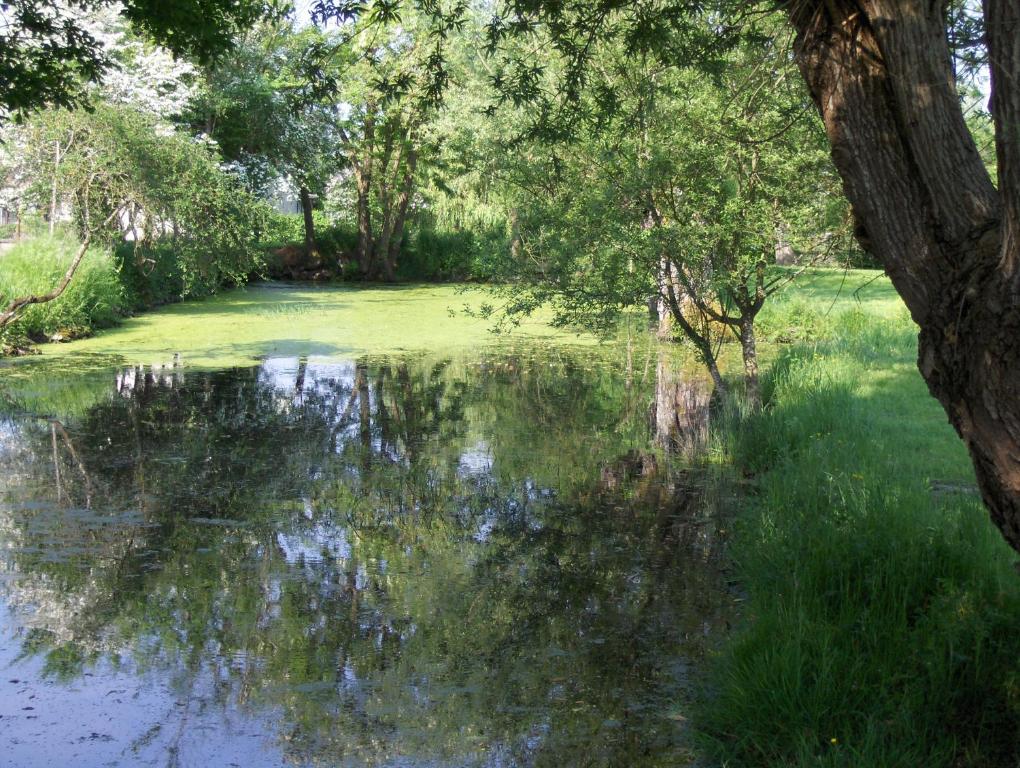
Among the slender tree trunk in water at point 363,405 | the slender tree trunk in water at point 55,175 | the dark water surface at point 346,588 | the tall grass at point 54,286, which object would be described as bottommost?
the dark water surface at point 346,588

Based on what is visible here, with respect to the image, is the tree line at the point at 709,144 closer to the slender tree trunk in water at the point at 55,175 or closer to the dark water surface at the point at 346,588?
the slender tree trunk in water at the point at 55,175

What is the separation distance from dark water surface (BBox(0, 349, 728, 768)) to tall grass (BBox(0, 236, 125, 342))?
14.7 feet

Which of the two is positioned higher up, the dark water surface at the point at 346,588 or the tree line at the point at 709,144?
the tree line at the point at 709,144

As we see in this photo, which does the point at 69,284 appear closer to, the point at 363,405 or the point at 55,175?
the point at 55,175

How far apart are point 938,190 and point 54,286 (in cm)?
1430

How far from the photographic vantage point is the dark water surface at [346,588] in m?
4.10

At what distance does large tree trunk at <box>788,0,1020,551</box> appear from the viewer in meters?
2.76

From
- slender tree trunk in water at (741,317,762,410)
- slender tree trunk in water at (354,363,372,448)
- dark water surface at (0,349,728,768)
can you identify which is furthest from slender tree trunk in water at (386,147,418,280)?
slender tree trunk in water at (741,317,762,410)

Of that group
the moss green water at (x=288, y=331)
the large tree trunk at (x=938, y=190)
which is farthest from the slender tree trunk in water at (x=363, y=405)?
the large tree trunk at (x=938, y=190)

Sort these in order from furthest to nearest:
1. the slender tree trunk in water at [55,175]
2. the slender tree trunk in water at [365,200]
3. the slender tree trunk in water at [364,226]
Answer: the slender tree trunk in water at [364,226]
the slender tree trunk in water at [365,200]
the slender tree trunk in water at [55,175]

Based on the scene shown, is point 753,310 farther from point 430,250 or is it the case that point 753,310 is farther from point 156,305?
point 430,250

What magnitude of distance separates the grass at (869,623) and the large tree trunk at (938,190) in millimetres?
864

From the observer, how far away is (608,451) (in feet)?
29.5

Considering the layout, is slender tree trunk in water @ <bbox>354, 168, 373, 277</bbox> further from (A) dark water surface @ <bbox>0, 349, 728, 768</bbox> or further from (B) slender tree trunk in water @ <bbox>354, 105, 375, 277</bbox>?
(A) dark water surface @ <bbox>0, 349, 728, 768</bbox>
